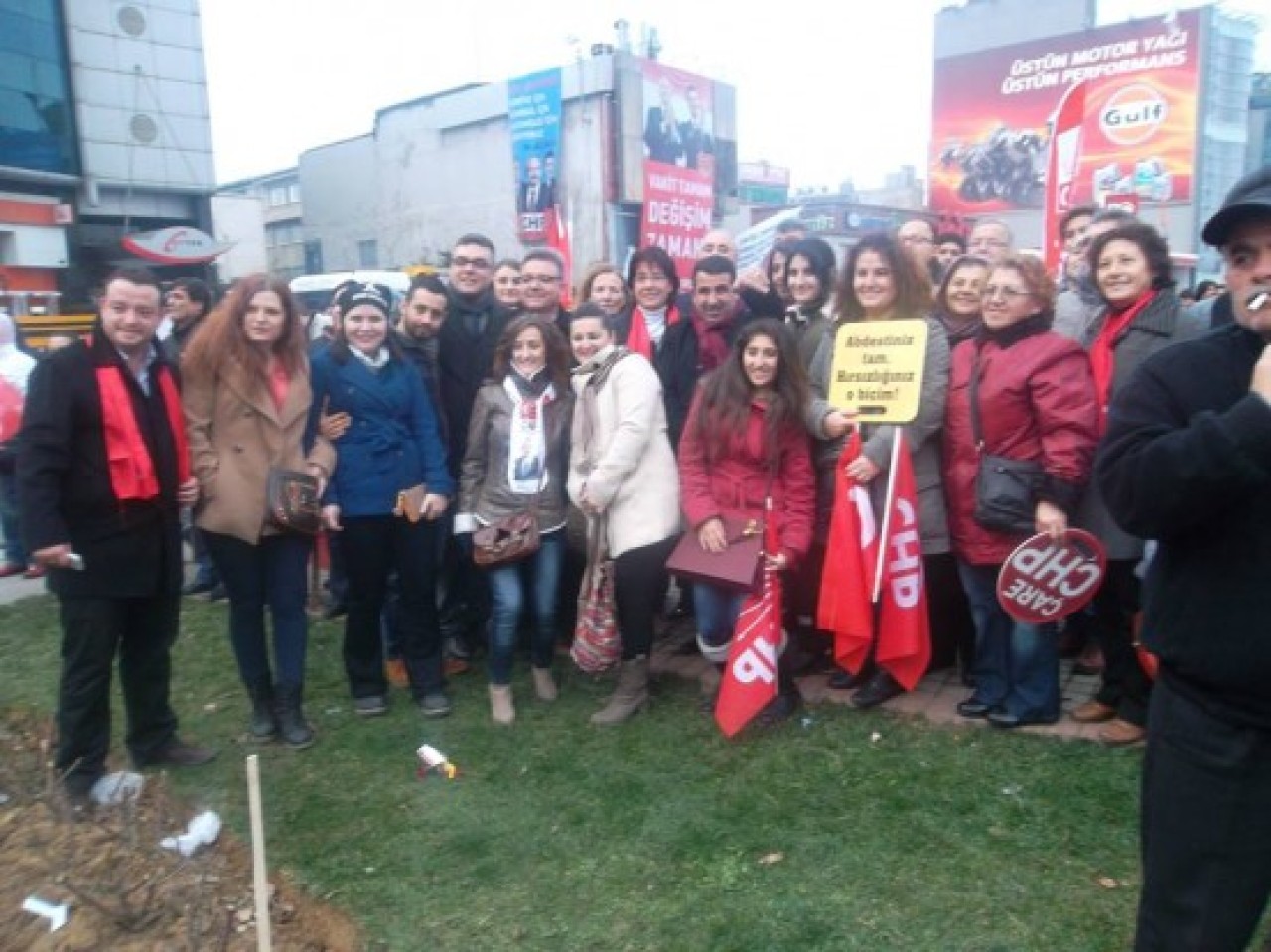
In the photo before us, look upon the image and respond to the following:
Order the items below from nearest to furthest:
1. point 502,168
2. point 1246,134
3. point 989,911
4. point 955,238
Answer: point 989,911 < point 955,238 < point 502,168 < point 1246,134

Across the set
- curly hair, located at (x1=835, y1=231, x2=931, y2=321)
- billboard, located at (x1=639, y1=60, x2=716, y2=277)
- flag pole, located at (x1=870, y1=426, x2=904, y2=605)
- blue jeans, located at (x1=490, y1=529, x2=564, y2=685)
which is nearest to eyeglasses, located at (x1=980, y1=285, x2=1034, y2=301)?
curly hair, located at (x1=835, y1=231, x2=931, y2=321)

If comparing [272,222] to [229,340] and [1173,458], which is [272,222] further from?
[1173,458]

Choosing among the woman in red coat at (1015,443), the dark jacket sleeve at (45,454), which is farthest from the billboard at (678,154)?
the dark jacket sleeve at (45,454)

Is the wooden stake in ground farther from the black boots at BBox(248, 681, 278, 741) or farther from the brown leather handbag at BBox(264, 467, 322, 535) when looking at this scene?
the black boots at BBox(248, 681, 278, 741)

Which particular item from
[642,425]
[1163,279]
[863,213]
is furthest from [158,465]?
[863,213]

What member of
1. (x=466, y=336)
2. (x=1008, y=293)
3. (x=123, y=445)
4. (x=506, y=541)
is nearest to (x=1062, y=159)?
(x=1008, y=293)

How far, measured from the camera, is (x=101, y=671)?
3.70 meters

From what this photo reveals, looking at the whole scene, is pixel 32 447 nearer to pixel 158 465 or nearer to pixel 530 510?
pixel 158 465

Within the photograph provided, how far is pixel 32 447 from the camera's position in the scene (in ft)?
11.3

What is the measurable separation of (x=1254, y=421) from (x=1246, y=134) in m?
52.1

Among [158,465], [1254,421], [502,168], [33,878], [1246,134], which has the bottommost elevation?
[33,878]

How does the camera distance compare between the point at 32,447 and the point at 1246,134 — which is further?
the point at 1246,134

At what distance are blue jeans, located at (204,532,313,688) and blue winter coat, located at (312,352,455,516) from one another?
0.31 m

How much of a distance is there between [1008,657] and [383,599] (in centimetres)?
290
